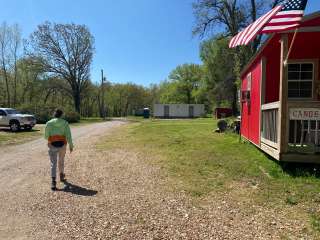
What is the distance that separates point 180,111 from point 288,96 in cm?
5176

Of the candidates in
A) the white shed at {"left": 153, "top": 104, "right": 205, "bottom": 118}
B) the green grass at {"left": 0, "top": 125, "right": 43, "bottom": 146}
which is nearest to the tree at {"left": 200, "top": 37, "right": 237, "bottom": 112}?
the white shed at {"left": 153, "top": 104, "right": 205, "bottom": 118}

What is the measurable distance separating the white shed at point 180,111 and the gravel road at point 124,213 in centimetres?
5458

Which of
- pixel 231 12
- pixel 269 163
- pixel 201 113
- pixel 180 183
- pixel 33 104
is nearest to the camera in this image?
pixel 180 183

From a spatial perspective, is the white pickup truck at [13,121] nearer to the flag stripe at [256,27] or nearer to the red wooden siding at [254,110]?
the red wooden siding at [254,110]

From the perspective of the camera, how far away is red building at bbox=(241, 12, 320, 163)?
8000 mm

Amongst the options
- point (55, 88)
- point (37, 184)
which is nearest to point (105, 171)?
point (37, 184)

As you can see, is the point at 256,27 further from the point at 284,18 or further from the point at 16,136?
the point at 16,136

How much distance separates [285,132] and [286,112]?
45 cm

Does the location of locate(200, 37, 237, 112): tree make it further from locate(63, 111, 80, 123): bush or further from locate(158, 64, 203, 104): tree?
locate(63, 111, 80, 123): bush

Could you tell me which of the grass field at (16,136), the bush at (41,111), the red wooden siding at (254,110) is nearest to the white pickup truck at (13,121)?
the grass field at (16,136)

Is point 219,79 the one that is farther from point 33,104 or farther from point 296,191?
point 296,191

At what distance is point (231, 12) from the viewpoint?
33.1m

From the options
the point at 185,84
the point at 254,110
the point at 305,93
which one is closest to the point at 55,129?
the point at 254,110

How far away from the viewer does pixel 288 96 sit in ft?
37.8
